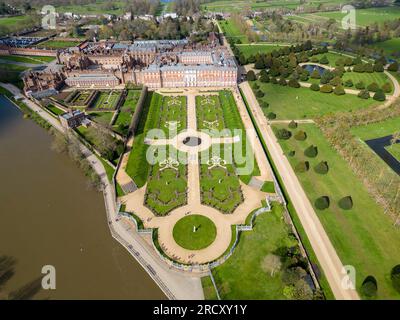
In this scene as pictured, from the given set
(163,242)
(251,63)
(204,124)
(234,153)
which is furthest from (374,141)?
(251,63)

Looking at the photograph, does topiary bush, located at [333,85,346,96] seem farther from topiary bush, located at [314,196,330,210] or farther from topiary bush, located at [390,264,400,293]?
topiary bush, located at [390,264,400,293]

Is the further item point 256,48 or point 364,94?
point 256,48

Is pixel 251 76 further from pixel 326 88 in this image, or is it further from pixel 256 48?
pixel 256 48

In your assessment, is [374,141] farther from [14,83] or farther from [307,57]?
[14,83]

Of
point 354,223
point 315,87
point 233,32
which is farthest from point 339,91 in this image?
point 233,32

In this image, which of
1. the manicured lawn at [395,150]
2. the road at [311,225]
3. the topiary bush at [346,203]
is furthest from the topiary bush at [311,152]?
the manicured lawn at [395,150]

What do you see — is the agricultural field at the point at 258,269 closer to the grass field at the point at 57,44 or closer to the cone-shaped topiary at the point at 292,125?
the cone-shaped topiary at the point at 292,125
